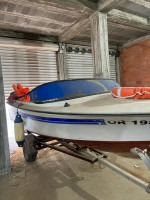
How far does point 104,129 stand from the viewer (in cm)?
174

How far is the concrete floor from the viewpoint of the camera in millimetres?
1905

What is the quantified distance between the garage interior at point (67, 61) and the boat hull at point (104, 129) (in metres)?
0.69

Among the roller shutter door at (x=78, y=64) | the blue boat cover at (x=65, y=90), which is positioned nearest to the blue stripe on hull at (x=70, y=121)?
the blue boat cover at (x=65, y=90)

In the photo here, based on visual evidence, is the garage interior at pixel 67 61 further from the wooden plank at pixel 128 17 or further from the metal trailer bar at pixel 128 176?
the metal trailer bar at pixel 128 176

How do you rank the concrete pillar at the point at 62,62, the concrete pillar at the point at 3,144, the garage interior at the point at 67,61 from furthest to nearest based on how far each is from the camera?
the concrete pillar at the point at 62,62 → the concrete pillar at the point at 3,144 → the garage interior at the point at 67,61

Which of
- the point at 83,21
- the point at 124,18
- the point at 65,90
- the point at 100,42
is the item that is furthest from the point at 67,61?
the point at 65,90

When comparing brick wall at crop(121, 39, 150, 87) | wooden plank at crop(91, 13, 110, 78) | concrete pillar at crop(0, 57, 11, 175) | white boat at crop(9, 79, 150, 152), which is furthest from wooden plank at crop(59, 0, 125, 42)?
brick wall at crop(121, 39, 150, 87)

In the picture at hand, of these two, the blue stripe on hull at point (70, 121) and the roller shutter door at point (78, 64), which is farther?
the roller shutter door at point (78, 64)

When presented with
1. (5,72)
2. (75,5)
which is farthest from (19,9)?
(5,72)

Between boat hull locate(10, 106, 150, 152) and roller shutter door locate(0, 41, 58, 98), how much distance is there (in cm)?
397

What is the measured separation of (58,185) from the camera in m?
2.15

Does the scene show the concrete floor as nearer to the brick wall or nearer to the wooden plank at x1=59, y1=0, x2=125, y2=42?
the wooden plank at x1=59, y1=0, x2=125, y2=42

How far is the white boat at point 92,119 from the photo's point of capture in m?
1.62

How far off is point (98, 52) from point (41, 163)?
3151 millimetres
